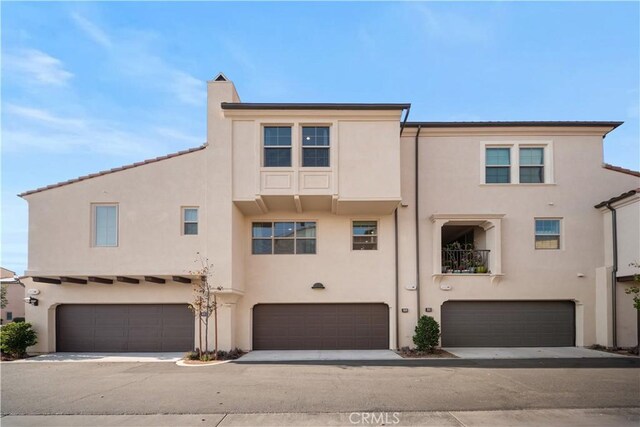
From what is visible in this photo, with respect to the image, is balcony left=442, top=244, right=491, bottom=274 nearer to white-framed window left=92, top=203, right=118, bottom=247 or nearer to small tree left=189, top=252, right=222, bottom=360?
small tree left=189, top=252, right=222, bottom=360

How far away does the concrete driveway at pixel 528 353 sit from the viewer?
536 inches

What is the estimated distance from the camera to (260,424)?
725 cm

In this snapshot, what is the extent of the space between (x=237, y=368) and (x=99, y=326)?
6.06 meters

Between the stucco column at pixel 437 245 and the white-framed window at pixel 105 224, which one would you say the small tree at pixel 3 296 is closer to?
the white-framed window at pixel 105 224

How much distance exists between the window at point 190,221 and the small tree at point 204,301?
956 mm

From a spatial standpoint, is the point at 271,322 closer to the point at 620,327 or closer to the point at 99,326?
the point at 99,326

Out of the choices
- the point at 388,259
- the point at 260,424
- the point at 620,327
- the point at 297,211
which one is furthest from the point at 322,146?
the point at 620,327

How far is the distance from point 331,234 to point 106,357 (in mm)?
8306

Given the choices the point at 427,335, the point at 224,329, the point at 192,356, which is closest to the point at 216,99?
the point at 224,329

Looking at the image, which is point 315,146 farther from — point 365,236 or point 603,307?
point 603,307

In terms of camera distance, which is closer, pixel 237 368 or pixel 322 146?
pixel 237 368

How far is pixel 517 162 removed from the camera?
52.3 ft

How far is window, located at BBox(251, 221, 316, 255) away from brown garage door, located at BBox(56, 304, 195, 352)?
10.9 ft
